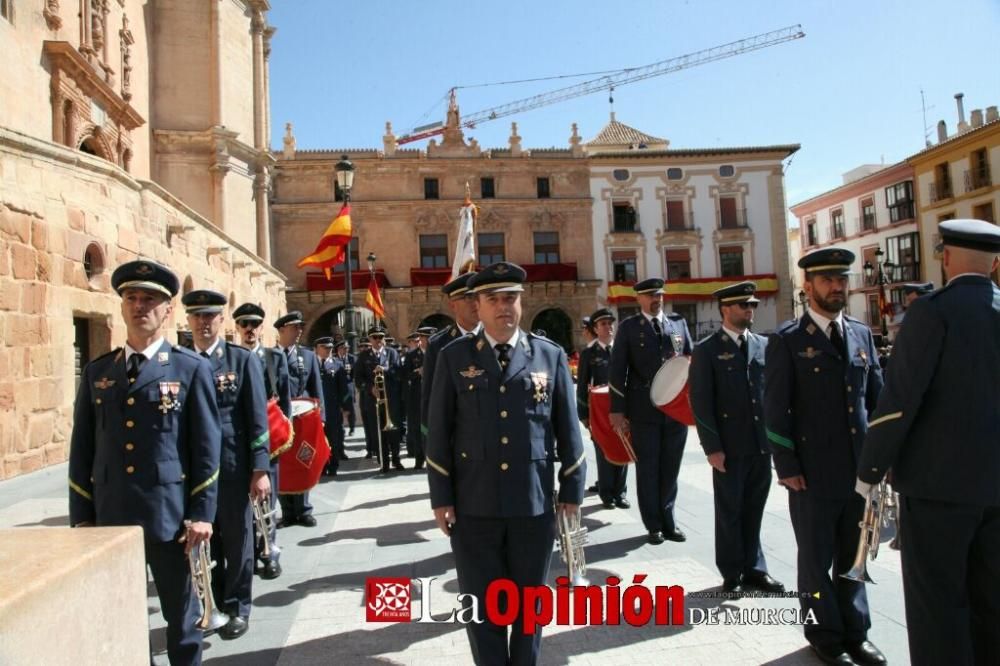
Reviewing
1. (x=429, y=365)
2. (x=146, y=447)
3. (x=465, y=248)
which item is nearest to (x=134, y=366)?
(x=146, y=447)

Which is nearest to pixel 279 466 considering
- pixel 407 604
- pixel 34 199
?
pixel 407 604

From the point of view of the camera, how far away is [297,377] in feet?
24.0

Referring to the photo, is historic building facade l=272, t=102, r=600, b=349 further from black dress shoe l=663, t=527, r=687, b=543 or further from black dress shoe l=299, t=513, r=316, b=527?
black dress shoe l=663, t=527, r=687, b=543

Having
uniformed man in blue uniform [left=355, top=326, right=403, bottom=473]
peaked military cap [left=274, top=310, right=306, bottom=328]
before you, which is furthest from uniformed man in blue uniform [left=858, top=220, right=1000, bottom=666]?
uniformed man in blue uniform [left=355, top=326, right=403, bottom=473]

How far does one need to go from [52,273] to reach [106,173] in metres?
1.97

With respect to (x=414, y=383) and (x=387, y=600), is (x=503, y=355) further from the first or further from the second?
(x=414, y=383)

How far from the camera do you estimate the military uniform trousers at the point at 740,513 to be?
175 inches

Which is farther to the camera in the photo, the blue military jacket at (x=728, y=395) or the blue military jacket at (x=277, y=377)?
the blue military jacket at (x=277, y=377)

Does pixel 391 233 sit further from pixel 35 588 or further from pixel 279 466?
pixel 35 588

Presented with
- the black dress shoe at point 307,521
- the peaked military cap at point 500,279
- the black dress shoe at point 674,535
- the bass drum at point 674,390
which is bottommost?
Result: the black dress shoe at point 674,535

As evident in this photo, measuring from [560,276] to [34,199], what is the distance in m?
29.8

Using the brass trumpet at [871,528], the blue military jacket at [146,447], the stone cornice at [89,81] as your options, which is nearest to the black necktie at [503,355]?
the blue military jacket at [146,447]

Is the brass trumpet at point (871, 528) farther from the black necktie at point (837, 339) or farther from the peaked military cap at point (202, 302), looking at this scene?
the peaked military cap at point (202, 302)

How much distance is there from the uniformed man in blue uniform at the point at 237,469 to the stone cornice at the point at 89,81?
14.1 meters
